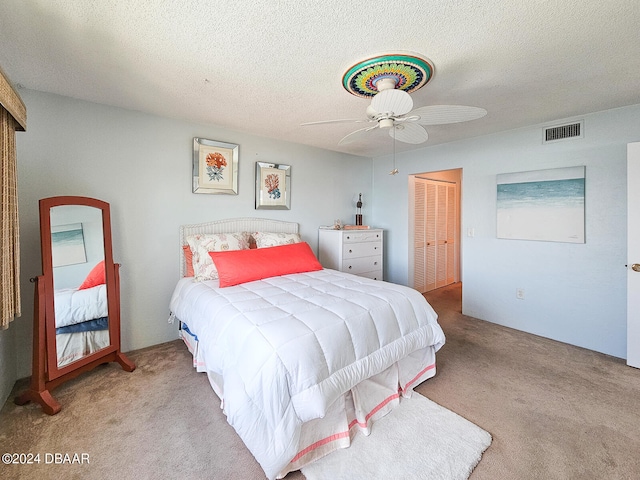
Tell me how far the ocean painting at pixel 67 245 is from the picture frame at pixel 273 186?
5.55 feet

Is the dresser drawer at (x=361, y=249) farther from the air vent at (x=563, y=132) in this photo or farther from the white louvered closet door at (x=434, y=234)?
the air vent at (x=563, y=132)

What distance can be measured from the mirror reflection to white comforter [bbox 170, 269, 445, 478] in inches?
27.2

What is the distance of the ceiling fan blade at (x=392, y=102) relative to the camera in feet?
5.11

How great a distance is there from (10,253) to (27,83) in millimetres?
1390

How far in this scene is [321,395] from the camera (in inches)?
51.4

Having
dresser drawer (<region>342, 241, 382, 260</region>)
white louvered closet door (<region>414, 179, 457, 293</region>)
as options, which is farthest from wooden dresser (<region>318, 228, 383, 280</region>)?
white louvered closet door (<region>414, 179, 457, 293</region>)

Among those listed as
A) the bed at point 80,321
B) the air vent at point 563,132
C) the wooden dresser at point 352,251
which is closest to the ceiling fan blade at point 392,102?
the wooden dresser at point 352,251

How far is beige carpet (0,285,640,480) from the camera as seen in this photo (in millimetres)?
1381

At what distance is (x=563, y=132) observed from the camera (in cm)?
274

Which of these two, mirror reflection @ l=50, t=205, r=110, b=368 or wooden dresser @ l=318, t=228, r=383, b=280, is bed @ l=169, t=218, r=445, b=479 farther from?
wooden dresser @ l=318, t=228, r=383, b=280

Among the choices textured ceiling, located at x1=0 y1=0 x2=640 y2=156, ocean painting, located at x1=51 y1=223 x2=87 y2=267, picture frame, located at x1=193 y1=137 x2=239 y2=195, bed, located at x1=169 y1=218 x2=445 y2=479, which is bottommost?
bed, located at x1=169 y1=218 x2=445 y2=479

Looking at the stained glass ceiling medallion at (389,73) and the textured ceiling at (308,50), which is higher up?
the textured ceiling at (308,50)

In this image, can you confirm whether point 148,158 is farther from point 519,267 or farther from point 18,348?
point 519,267

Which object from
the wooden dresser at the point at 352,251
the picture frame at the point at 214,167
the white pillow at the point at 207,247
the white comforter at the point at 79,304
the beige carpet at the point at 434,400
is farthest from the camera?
the wooden dresser at the point at 352,251
